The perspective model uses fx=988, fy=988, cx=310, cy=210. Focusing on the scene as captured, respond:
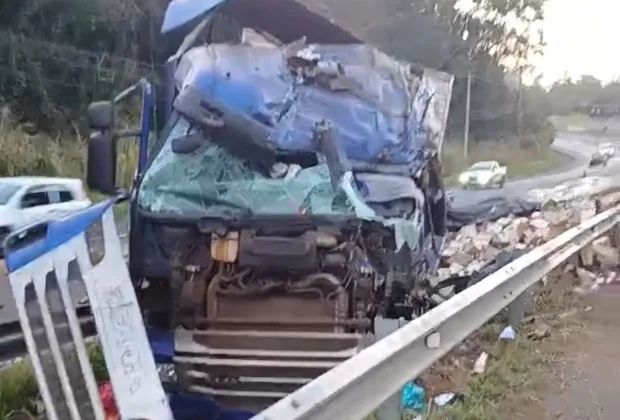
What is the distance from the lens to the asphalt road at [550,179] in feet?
34.1

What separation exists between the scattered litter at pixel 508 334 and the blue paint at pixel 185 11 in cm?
333

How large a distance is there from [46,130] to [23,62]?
7.27 feet

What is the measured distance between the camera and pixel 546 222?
1314 centimetres

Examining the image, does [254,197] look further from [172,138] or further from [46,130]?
[46,130]

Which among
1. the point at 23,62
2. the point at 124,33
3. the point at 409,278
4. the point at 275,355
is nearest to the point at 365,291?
the point at 275,355

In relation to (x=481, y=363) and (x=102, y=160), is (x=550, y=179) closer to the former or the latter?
(x=481, y=363)

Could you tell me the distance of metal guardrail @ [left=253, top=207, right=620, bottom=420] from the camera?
296 cm

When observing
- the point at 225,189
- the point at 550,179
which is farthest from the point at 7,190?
the point at 550,179

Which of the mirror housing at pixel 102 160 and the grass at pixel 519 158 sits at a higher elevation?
the mirror housing at pixel 102 160

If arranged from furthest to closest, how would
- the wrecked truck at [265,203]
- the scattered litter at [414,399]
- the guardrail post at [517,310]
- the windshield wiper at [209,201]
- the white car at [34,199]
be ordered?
1. the white car at [34,199]
2. the guardrail post at [517,310]
3. the windshield wiper at [209,201]
4. the wrecked truck at [265,203]
5. the scattered litter at [414,399]

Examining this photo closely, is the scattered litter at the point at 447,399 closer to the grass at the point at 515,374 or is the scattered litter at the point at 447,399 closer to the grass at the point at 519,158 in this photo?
the grass at the point at 515,374

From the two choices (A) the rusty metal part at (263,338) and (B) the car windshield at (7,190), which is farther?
(B) the car windshield at (7,190)

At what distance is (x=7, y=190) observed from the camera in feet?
58.9

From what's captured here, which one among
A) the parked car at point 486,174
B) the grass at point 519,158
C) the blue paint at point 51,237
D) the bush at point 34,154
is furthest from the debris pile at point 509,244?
the grass at point 519,158
